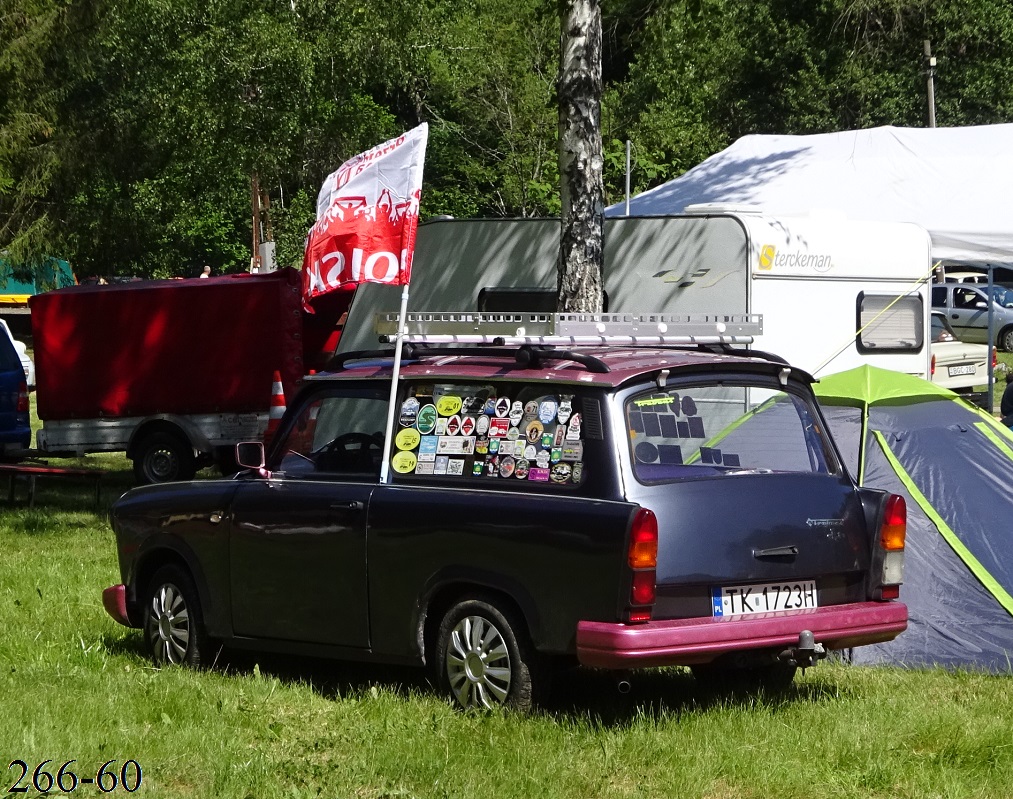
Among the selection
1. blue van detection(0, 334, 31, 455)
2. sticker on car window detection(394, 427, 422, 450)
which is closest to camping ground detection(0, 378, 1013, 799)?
sticker on car window detection(394, 427, 422, 450)

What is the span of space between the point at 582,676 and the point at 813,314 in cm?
549

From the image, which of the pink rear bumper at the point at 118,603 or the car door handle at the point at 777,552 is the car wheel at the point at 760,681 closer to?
the car door handle at the point at 777,552

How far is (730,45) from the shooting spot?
42.6 metres

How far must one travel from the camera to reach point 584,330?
6.82 m

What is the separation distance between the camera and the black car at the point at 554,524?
5.84 metres

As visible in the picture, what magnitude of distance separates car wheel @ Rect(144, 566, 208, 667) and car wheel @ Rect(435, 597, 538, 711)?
5.69 feet

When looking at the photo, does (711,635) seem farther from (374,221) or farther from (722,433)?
(374,221)

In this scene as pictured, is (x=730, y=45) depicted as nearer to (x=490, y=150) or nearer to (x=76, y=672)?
(x=490, y=150)

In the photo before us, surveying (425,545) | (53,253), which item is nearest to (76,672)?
(425,545)

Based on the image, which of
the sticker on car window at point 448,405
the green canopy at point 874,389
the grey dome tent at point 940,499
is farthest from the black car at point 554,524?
the green canopy at point 874,389

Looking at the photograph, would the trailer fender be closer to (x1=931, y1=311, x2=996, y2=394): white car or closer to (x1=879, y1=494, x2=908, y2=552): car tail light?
(x1=931, y1=311, x2=996, y2=394): white car

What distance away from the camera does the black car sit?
584cm

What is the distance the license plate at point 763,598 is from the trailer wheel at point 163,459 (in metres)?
11.5

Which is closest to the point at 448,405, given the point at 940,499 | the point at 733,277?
the point at 940,499
